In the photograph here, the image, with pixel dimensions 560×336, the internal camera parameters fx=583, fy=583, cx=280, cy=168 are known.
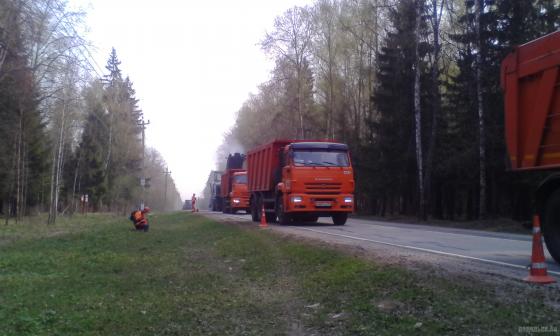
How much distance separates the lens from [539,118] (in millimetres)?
10477

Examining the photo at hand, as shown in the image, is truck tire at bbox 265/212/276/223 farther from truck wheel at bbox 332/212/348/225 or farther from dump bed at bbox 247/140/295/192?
truck wheel at bbox 332/212/348/225

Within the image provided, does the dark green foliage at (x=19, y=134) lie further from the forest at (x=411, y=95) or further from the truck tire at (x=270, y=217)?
the forest at (x=411, y=95)

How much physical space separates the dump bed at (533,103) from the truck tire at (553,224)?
2.03 feet

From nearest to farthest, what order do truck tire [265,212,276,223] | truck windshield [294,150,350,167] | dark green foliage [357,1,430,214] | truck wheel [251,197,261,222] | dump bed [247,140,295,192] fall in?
truck windshield [294,150,350,167] < dump bed [247,140,295,192] < truck tire [265,212,276,223] < truck wheel [251,197,261,222] < dark green foliage [357,1,430,214]

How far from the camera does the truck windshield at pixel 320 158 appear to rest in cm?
2123

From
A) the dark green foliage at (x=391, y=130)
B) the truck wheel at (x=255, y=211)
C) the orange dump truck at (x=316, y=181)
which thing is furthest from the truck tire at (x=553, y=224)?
the dark green foliage at (x=391, y=130)

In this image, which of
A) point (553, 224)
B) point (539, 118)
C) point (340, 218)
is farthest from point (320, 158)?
point (553, 224)

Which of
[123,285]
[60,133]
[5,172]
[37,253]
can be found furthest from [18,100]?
[123,285]

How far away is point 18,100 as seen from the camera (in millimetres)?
28359

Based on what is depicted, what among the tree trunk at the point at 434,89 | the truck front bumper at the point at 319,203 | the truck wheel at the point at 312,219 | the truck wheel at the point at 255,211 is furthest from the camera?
the tree trunk at the point at 434,89

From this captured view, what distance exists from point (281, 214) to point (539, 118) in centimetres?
1334

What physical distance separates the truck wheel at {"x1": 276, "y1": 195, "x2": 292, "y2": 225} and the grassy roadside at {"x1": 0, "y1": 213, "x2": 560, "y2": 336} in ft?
25.7

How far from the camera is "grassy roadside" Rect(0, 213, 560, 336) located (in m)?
6.70

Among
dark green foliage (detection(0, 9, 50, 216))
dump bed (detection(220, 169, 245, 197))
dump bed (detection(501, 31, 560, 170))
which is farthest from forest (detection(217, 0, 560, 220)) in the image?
dark green foliage (detection(0, 9, 50, 216))
